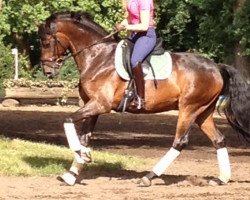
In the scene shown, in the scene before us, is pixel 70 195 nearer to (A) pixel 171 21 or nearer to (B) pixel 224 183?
(B) pixel 224 183

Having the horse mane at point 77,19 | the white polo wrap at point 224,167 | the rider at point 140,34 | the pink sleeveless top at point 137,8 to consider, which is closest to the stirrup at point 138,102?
the rider at point 140,34

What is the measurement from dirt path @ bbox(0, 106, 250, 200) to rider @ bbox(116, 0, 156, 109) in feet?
4.66

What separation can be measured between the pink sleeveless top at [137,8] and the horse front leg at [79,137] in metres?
1.40

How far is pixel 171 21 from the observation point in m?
54.6

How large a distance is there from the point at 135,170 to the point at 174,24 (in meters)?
39.8

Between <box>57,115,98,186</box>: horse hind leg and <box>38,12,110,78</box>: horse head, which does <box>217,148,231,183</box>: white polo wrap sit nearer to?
<box>57,115,98,186</box>: horse hind leg

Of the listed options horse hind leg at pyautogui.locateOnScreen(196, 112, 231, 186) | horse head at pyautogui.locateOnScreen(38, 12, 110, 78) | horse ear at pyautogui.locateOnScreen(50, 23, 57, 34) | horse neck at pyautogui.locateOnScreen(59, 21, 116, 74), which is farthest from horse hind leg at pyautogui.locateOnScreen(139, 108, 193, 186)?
horse ear at pyautogui.locateOnScreen(50, 23, 57, 34)

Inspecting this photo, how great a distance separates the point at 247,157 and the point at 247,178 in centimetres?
445

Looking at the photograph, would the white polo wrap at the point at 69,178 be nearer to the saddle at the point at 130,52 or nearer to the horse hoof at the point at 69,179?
the horse hoof at the point at 69,179

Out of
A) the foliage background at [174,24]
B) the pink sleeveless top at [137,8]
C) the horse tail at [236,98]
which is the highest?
the pink sleeveless top at [137,8]

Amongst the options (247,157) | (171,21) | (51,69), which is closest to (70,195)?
(51,69)

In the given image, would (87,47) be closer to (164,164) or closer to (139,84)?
(139,84)

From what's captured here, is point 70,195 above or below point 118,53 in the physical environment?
below

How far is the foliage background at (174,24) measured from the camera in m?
32.3
